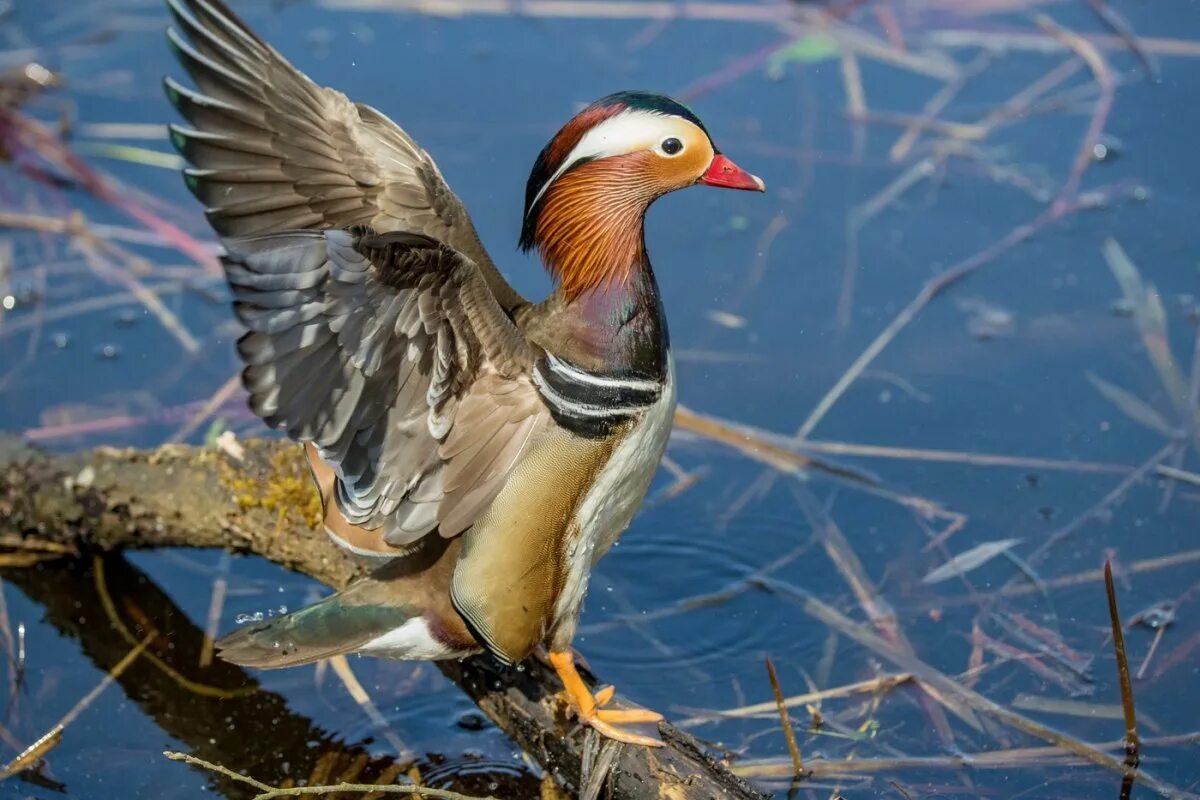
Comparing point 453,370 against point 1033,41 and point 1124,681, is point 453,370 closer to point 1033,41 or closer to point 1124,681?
point 1124,681

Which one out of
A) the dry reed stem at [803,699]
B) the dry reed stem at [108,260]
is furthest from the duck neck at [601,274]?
the dry reed stem at [108,260]

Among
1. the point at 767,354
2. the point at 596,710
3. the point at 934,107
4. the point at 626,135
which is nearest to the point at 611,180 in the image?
the point at 626,135

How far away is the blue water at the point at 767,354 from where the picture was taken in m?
Result: 4.20

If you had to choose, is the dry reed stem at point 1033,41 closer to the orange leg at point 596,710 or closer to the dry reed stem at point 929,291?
the dry reed stem at point 929,291

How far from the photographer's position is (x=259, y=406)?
328 centimetres

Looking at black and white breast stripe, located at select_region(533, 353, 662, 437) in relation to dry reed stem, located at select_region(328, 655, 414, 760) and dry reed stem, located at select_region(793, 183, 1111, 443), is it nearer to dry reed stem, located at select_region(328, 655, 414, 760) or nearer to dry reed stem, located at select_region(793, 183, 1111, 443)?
dry reed stem, located at select_region(328, 655, 414, 760)

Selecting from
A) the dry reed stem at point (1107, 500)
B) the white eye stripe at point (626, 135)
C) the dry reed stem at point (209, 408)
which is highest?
the white eye stripe at point (626, 135)

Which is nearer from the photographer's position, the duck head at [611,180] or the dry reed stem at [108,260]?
the duck head at [611,180]

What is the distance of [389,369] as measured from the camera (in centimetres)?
343

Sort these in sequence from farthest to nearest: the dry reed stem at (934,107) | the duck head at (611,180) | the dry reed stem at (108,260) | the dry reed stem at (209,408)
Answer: the dry reed stem at (934,107), the dry reed stem at (108,260), the dry reed stem at (209,408), the duck head at (611,180)

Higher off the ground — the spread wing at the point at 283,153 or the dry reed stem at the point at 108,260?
the spread wing at the point at 283,153

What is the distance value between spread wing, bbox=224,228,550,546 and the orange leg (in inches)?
18.0

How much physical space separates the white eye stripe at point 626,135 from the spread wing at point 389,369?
471 mm

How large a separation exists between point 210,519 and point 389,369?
1139 mm
